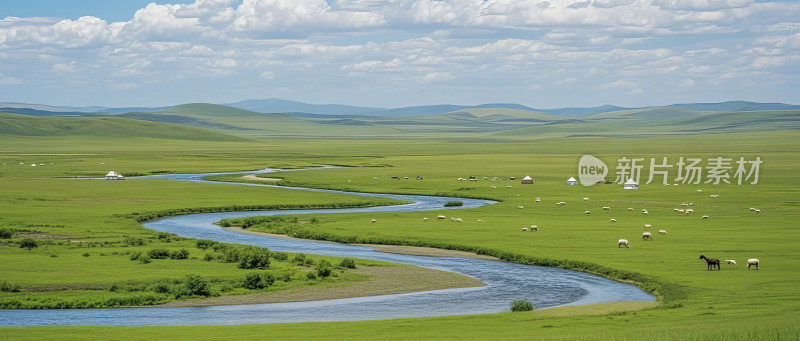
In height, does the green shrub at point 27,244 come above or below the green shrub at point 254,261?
below

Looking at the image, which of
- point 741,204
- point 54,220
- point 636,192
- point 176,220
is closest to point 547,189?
point 636,192

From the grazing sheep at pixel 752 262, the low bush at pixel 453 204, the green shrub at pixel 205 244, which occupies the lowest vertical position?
the low bush at pixel 453 204

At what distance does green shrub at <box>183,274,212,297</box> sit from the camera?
39719mm

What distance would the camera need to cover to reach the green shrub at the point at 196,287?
3972 cm

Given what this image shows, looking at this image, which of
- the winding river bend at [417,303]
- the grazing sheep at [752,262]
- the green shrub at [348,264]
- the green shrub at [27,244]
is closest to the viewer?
the winding river bend at [417,303]

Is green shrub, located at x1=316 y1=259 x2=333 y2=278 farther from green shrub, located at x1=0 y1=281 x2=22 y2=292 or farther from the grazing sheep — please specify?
the grazing sheep

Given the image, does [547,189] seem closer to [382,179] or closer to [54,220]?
[382,179]

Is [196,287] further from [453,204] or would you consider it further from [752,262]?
[453,204]

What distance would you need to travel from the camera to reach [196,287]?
39.9 metres

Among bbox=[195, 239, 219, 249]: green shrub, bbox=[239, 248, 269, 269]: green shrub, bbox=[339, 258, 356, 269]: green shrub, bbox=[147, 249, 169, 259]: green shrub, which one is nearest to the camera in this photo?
bbox=[239, 248, 269, 269]: green shrub

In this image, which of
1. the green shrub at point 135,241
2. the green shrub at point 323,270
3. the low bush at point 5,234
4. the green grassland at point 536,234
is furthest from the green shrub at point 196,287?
the low bush at point 5,234

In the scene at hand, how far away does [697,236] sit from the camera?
5691cm

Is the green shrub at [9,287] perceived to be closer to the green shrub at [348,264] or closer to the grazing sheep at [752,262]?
the green shrub at [348,264]

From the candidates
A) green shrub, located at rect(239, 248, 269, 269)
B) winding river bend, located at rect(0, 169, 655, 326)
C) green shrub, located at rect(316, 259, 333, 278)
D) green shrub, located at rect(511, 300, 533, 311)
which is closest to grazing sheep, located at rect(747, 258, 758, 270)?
winding river bend, located at rect(0, 169, 655, 326)
